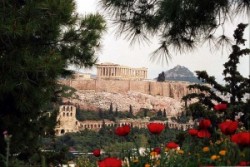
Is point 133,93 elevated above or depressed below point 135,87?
below

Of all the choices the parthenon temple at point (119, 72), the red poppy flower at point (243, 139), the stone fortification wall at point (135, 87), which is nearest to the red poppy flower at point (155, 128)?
the red poppy flower at point (243, 139)

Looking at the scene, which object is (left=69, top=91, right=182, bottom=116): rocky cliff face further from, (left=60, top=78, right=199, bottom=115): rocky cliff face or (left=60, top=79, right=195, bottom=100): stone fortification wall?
(left=60, top=79, right=195, bottom=100): stone fortification wall

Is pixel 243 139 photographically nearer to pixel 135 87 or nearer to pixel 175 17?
pixel 175 17

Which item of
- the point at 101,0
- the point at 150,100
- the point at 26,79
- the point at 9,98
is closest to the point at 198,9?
the point at 101,0

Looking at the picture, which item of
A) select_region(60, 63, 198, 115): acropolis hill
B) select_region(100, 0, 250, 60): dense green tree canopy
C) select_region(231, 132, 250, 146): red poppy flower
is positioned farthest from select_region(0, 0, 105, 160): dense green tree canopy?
select_region(60, 63, 198, 115): acropolis hill

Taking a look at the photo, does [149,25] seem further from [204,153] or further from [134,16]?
[204,153]

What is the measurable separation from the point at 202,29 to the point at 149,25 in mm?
571

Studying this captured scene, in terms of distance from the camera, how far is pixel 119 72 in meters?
145

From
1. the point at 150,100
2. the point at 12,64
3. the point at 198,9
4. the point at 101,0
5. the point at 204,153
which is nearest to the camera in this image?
the point at 204,153

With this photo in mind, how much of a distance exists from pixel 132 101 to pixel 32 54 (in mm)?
120763

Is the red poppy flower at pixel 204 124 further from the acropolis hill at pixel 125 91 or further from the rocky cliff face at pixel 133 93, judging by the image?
the rocky cliff face at pixel 133 93

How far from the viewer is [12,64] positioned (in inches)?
334

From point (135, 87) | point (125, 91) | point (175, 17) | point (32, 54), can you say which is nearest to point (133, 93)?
point (125, 91)

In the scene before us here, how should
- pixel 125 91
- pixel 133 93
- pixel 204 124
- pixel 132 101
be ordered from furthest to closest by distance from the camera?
pixel 125 91
pixel 133 93
pixel 132 101
pixel 204 124
